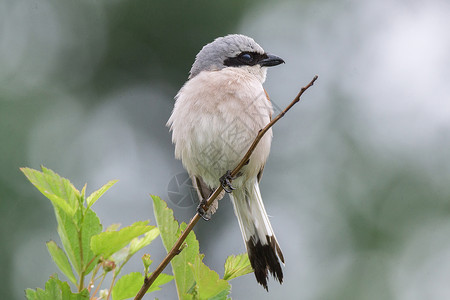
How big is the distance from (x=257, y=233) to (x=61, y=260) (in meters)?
2.17

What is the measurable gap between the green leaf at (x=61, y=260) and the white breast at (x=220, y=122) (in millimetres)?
1956

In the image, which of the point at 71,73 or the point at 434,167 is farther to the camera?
the point at 71,73

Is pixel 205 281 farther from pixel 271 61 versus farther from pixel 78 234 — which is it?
pixel 271 61

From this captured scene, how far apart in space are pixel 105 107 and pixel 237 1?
2.45 metres

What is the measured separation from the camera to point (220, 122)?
3.36 metres

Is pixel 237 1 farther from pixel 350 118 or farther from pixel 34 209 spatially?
pixel 34 209

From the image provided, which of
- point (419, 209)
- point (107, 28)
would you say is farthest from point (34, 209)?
point (419, 209)

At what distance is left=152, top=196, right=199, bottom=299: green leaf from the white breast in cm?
171

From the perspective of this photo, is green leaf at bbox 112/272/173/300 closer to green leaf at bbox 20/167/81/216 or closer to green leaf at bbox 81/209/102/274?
green leaf at bbox 81/209/102/274

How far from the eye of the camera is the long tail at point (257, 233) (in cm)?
313

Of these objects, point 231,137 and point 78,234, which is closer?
point 78,234

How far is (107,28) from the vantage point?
291 inches

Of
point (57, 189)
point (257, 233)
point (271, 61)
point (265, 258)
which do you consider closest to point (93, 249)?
point (57, 189)

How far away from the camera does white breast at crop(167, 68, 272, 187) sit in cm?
338
